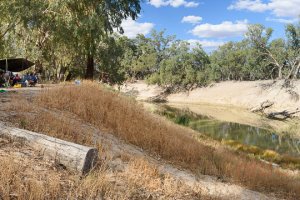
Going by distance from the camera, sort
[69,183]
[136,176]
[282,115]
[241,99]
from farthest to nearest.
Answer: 1. [241,99]
2. [282,115]
3. [136,176]
4. [69,183]

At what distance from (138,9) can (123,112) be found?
19076 millimetres

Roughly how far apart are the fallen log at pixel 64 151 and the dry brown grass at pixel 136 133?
1961 millimetres

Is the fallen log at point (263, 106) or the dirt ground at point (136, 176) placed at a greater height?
the dirt ground at point (136, 176)

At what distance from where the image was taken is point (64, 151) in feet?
24.9

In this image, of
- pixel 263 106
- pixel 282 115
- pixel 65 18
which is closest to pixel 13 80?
pixel 65 18

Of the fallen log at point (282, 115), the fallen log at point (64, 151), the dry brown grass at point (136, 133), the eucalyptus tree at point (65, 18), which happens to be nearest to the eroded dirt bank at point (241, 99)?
the fallen log at point (282, 115)

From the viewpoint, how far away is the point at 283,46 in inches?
2808

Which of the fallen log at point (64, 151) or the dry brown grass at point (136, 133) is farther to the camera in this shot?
the dry brown grass at point (136, 133)

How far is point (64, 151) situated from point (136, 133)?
20.4 feet

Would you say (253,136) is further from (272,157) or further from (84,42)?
(84,42)

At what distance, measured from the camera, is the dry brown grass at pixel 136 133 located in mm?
11564

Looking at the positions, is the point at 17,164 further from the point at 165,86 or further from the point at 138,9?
the point at 165,86

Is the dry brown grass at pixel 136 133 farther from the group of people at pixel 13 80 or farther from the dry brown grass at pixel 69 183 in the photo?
the group of people at pixel 13 80

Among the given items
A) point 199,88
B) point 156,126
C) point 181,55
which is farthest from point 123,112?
point 181,55
